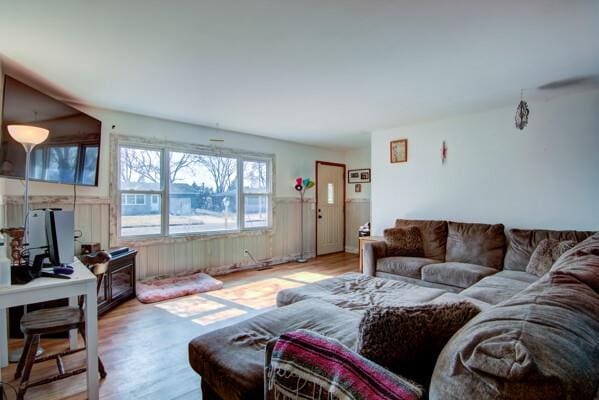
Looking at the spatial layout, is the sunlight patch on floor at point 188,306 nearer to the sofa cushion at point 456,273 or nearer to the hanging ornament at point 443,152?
the sofa cushion at point 456,273

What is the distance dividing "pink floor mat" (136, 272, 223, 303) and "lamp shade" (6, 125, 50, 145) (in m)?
1.94

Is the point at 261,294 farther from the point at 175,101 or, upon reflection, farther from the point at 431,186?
the point at 431,186

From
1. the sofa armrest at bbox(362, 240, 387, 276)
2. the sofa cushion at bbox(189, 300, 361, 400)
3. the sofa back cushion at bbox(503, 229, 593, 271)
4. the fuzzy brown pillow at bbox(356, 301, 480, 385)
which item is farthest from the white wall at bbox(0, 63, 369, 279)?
the fuzzy brown pillow at bbox(356, 301, 480, 385)

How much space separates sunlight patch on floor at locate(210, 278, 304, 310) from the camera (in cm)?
351

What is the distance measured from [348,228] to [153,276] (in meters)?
4.08

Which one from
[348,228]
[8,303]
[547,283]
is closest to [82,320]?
[8,303]

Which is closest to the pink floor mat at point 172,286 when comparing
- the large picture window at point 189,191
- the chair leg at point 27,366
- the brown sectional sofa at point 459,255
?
the large picture window at point 189,191

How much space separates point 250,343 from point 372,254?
254 cm

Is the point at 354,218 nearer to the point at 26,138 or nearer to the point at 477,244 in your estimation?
the point at 477,244

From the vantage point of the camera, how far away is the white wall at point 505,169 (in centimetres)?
329

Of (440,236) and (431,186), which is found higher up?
(431,186)

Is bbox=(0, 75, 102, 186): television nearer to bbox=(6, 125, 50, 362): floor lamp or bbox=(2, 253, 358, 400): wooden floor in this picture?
bbox=(6, 125, 50, 362): floor lamp

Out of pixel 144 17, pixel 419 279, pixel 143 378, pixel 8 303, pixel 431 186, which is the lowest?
pixel 143 378

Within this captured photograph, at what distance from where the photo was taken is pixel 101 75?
2.80 meters
